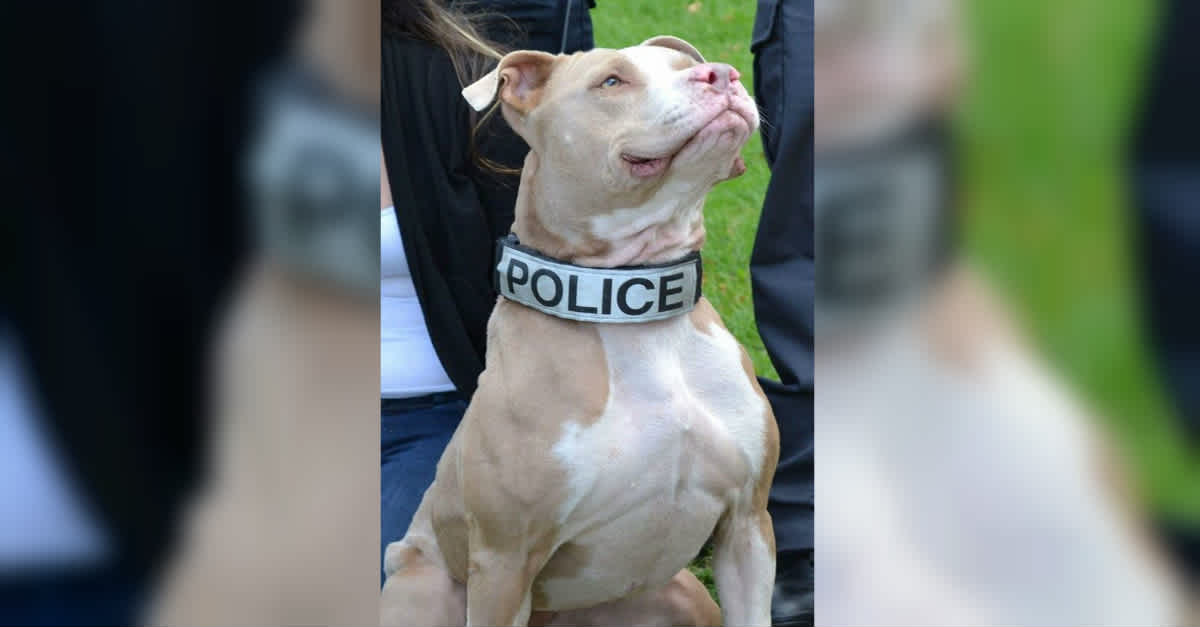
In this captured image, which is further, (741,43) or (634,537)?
(741,43)

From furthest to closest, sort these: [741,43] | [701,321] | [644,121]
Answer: [741,43] → [701,321] → [644,121]

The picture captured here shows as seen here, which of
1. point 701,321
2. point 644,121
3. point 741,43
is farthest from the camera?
point 741,43

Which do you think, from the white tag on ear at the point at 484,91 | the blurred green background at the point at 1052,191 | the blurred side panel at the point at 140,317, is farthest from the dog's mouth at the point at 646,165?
the blurred side panel at the point at 140,317

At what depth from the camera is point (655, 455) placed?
1.87 metres

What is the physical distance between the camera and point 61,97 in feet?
6.85

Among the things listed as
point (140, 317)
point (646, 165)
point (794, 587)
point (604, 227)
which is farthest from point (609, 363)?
point (140, 317)

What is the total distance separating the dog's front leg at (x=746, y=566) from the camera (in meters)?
1.97

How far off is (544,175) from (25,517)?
119 centimetres

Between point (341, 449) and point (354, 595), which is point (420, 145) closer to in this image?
point (341, 449)

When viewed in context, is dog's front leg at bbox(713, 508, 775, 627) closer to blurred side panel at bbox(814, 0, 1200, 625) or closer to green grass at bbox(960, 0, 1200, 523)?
blurred side panel at bbox(814, 0, 1200, 625)

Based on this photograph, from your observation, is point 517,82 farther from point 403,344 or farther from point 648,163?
point 403,344

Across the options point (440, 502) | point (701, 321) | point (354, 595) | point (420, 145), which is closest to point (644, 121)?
point (701, 321)

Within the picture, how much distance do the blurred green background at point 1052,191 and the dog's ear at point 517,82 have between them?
9.2 inches

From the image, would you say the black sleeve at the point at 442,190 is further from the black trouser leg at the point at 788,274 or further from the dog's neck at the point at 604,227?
the black trouser leg at the point at 788,274
